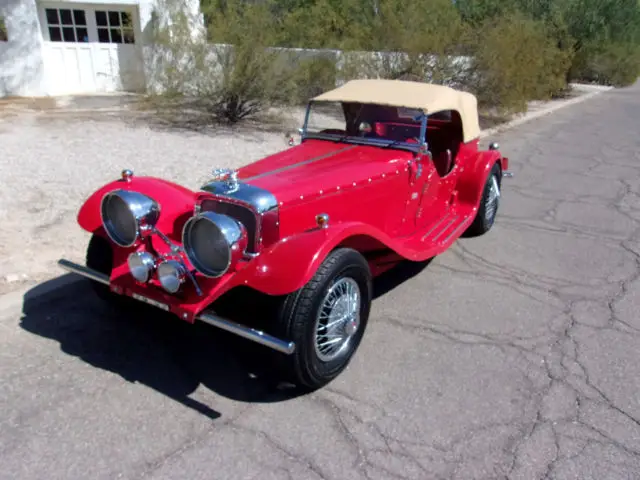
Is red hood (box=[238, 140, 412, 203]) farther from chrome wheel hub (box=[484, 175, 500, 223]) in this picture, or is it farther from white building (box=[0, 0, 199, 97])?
white building (box=[0, 0, 199, 97])

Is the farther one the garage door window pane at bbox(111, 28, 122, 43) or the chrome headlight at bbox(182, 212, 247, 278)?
the garage door window pane at bbox(111, 28, 122, 43)

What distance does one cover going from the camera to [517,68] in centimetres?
1251

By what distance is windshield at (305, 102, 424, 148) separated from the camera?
4234 millimetres

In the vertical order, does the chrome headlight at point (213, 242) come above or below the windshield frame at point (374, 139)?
below

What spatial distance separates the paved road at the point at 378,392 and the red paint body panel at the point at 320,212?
0.52 metres

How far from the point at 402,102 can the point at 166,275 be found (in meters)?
2.43

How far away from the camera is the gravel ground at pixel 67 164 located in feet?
14.9

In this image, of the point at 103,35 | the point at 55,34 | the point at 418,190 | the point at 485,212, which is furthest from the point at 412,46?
the point at 55,34

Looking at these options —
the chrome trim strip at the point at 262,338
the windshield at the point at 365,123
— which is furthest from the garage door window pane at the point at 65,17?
the chrome trim strip at the point at 262,338

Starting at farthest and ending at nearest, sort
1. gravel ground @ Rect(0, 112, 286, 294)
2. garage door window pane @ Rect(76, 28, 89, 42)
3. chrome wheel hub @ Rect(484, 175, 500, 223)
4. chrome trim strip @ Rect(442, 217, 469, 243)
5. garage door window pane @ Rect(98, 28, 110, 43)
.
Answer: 1. garage door window pane @ Rect(98, 28, 110, 43)
2. garage door window pane @ Rect(76, 28, 89, 42)
3. chrome wheel hub @ Rect(484, 175, 500, 223)
4. gravel ground @ Rect(0, 112, 286, 294)
5. chrome trim strip @ Rect(442, 217, 469, 243)

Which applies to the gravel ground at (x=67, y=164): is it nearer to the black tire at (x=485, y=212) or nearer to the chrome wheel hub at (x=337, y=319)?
the chrome wheel hub at (x=337, y=319)

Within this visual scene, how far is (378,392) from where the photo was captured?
3.02m

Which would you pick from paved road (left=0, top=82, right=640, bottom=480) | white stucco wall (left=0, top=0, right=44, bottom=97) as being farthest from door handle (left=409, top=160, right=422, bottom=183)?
white stucco wall (left=0, top=0, right=44, bottom=97)

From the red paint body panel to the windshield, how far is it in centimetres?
13
